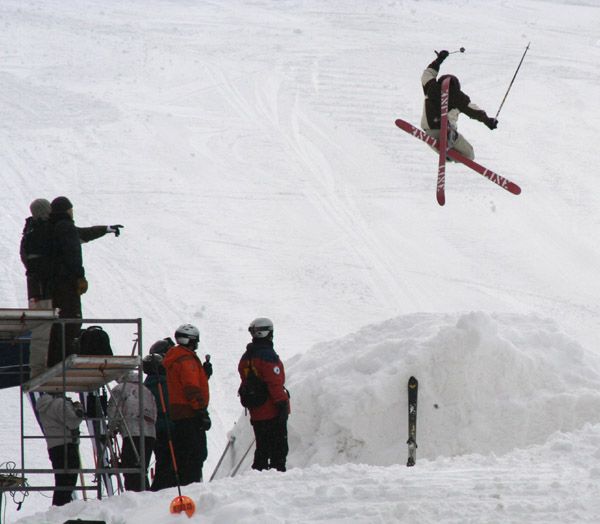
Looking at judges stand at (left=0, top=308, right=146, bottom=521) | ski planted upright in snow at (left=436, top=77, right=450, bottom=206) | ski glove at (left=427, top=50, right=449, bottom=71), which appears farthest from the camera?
ski planted upright in snow at (left=436, top=77, right=450, bottom=206)

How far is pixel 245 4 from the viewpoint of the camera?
4056cm

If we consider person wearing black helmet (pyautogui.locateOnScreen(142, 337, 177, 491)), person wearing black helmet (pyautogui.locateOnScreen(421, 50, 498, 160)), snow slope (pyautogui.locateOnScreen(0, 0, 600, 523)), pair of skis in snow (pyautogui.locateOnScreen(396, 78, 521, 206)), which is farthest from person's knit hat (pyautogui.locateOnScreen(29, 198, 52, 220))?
pair of skis in snow (pyautogui.locateOnScreen(396, 78, 521, 206))

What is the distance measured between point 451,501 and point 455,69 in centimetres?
2658

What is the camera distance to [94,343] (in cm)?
826

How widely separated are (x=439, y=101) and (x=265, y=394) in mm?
4976

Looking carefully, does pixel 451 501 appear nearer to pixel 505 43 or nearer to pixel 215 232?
pixel 215 232

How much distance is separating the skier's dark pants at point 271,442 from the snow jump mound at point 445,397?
1.65 meters

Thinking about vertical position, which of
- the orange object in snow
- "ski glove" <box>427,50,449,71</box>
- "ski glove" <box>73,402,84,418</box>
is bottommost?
the orange object in snow

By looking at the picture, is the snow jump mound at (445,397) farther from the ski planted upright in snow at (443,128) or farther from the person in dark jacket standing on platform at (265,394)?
the ski planted upright in snow at (443,128)

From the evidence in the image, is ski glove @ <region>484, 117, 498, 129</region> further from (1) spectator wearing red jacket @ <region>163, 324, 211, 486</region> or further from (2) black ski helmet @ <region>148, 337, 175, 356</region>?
(1) spectator wearing red jacket @ <region>163, 324, 211, 486</region>

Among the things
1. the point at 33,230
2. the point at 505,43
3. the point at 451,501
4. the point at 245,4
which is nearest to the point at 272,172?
the point at 505,43

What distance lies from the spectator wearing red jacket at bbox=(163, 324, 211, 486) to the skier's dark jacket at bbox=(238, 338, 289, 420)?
0.43 metres

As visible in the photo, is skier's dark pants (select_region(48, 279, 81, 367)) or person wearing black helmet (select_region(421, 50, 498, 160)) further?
person wearing black helmet (select_region(421, 50, 498, 160))

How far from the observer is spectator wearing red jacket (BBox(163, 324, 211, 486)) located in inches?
346
